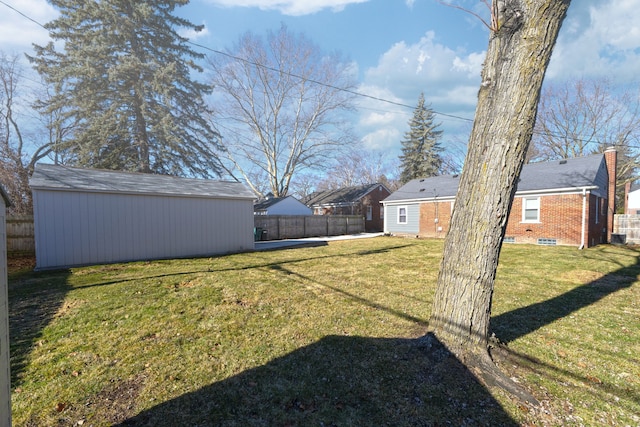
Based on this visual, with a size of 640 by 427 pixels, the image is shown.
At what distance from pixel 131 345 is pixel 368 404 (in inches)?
Answer: 108

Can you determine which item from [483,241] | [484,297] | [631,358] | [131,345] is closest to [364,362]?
[484,297]

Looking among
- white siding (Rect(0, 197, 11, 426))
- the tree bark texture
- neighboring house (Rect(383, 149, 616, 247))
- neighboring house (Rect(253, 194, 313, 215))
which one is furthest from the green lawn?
neighboring house (Rect(253, 194, 313, 215))

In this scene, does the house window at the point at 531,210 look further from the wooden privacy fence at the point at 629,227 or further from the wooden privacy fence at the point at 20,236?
the wooden privacy fence at the point at 20,236

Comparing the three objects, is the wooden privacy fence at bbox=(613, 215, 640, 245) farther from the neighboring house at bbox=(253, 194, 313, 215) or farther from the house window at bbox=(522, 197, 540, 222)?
the neighboring house at bbox=(253, 194, 313, 215)

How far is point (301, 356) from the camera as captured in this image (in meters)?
3.02

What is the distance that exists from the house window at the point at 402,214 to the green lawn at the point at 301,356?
12938 mm

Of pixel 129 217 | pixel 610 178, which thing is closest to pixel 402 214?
pixel 610 178

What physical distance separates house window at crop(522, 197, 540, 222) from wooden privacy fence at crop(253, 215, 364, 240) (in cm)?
1150

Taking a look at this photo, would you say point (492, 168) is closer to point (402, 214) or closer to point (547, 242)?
point (547, 242)

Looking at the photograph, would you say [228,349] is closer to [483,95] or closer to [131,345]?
[131,345]

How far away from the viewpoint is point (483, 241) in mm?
2627

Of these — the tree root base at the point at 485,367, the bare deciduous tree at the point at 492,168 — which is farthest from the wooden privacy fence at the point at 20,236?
the bare deciduous tree at the point at 492,168

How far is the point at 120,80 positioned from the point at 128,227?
38.8ft

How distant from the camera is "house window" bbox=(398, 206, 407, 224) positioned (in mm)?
18845
